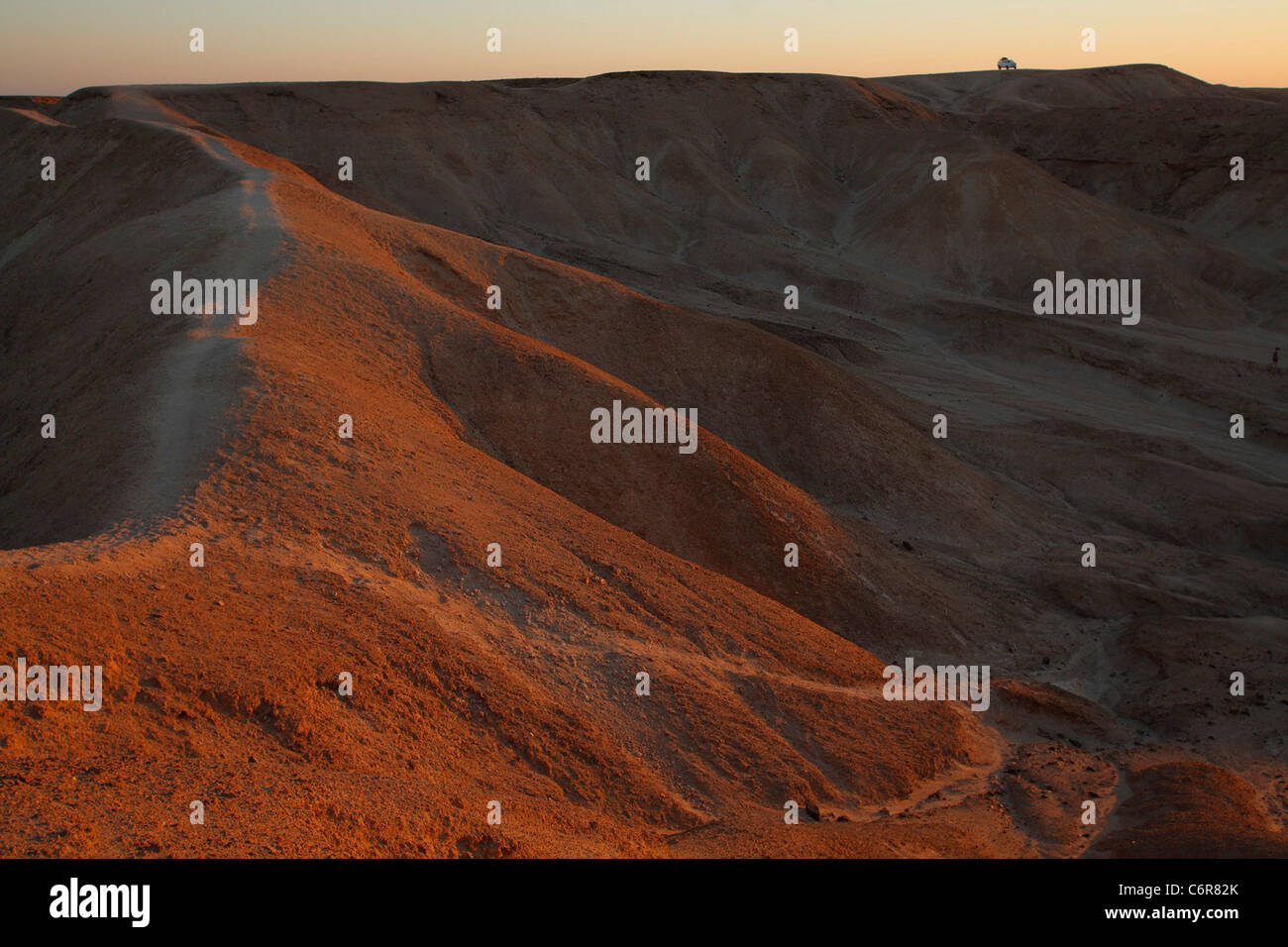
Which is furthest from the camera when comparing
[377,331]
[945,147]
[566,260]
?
[945,147]

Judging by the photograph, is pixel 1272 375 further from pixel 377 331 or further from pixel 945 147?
pixel 377 331

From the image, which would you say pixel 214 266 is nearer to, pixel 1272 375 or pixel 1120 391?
pixel 1120 391

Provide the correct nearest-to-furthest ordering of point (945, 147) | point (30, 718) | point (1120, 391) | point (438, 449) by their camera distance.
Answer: point (30, 718), point (438, 449), point (1120, 391), point (945, 147)

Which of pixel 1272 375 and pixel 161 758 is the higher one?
pixel 1272 375

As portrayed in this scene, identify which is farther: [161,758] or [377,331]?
[377,331]

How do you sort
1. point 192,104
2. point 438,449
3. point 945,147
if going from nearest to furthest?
point 438,449 → point 192,104 → point 945,147

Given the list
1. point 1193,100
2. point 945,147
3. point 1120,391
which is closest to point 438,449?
point 1120,391

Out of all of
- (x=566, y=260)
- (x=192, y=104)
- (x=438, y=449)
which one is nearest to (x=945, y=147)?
(x=566, y=260)

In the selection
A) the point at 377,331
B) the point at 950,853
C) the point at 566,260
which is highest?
the point at 566,260

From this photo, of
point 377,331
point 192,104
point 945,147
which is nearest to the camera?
point 377,331
